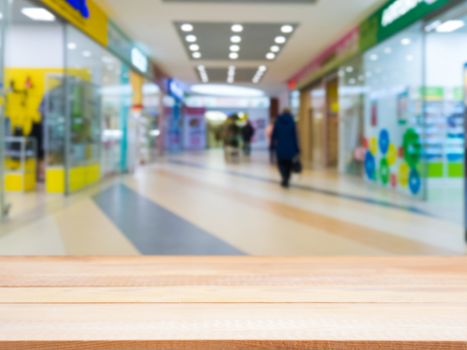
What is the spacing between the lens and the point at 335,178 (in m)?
12.1

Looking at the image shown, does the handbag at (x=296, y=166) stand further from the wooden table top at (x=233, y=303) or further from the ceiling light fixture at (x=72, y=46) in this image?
the wooden table top at (x=233, y=303)

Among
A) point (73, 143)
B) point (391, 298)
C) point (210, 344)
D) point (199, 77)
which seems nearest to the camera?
point (210, 344)

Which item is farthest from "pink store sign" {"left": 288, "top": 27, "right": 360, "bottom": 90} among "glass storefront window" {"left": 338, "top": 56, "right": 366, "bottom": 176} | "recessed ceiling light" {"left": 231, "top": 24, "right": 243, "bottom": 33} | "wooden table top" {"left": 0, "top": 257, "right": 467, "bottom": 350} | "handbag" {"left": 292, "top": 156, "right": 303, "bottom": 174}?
"wooden table top" {"left": 0, "top": 257, "right": 467, "bottom": 350}

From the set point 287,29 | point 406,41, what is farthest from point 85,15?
point 406,41

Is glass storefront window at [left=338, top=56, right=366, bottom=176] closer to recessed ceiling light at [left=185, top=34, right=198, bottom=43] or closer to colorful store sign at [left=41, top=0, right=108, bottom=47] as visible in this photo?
recessed ceiling light at [left=185, top=34, right=198, bottom=43]

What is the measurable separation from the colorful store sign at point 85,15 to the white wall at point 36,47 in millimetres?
1028

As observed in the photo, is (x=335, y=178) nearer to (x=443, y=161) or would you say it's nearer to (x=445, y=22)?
(x=443, y=161)

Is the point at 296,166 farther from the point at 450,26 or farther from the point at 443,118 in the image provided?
the point at 450,26

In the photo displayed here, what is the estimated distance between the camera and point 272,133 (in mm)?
10773

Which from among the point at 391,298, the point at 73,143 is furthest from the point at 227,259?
the point at 73,143

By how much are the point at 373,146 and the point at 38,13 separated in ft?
21.5

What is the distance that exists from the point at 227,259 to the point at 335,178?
10.7 m

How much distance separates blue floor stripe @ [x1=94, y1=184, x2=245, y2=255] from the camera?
4.25m

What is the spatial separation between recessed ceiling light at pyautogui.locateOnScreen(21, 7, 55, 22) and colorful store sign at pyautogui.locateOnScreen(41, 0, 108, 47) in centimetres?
28
